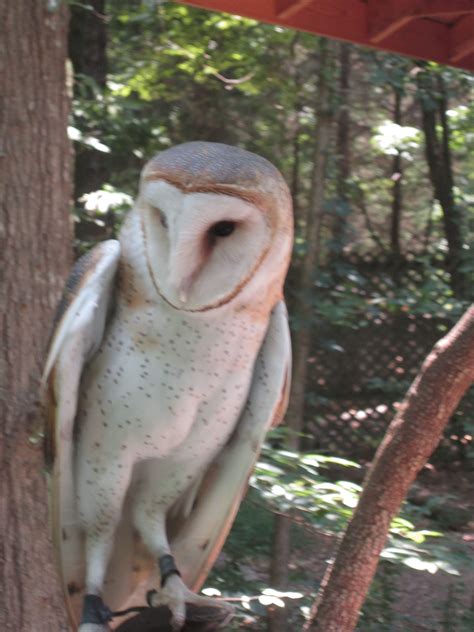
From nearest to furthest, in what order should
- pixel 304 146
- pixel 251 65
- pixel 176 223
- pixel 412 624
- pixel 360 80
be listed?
1. pixel 176 223
2. pixel 412 624
3. pixel 251 65
4. pixel 304 146
5. pixel 360 80

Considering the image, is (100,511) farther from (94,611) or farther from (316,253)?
(316,253)

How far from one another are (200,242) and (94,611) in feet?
2.30

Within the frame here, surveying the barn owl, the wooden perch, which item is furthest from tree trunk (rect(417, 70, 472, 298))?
the wooden perch

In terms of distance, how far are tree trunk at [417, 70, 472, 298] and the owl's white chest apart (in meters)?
4.39

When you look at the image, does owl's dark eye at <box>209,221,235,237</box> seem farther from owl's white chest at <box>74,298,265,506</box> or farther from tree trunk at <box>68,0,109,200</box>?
tree trunk at <box>68,0,109,200</box>

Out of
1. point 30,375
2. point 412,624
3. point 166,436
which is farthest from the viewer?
point 412,624

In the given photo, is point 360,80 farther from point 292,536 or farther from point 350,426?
point 292,536

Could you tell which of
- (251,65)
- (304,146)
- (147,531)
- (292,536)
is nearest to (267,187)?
(147,531)

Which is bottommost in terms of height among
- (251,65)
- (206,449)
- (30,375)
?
(30,375)

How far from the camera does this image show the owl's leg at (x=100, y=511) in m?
1.71

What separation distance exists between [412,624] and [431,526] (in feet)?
3.81

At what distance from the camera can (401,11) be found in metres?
3.16

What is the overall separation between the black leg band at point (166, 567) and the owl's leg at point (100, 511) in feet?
0.36

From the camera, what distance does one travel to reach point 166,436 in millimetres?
1693
